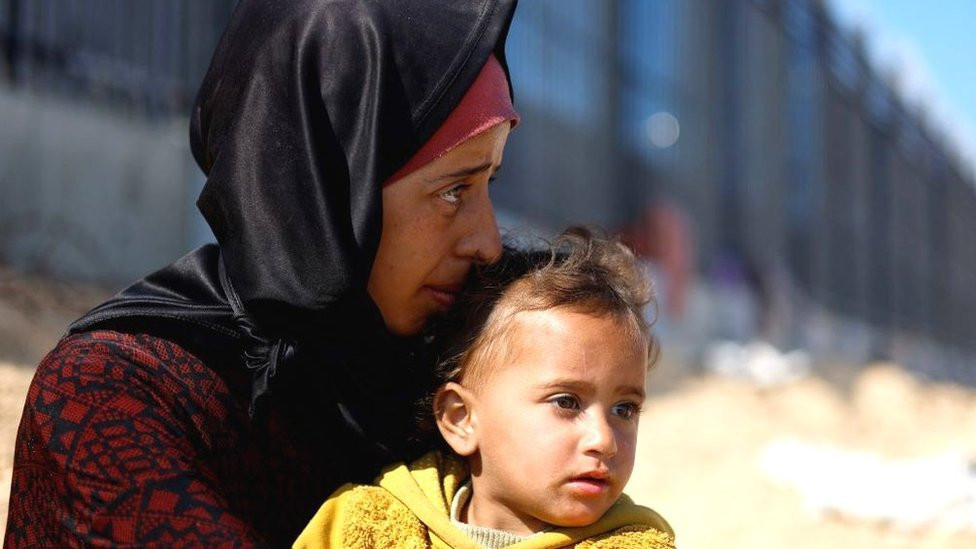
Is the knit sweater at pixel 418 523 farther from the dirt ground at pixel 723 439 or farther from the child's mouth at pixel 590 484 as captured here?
the dirt ground at pixel 723 439

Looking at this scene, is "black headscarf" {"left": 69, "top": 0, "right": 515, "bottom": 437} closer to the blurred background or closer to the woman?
the woman

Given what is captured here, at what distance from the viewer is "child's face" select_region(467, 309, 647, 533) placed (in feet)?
7.22

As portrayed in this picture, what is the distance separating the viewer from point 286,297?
2.04 meters

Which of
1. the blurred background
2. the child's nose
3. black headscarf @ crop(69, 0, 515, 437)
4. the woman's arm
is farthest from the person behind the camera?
the blurred background

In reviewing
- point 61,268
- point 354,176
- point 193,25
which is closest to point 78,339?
point 354,176

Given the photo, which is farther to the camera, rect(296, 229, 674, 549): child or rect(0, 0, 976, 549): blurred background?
rect(0, 0, 976, 549): blurred background

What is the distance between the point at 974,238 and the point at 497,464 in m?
45.5

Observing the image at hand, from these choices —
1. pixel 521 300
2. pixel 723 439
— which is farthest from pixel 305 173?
pixel 723 439

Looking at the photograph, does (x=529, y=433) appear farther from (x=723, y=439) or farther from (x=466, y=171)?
(x=723, y=439)

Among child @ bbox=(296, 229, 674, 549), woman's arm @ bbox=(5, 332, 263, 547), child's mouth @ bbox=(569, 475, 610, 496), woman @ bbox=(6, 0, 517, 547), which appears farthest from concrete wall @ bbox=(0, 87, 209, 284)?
child's mouth @ bbox=(569, 475, 610, 496)

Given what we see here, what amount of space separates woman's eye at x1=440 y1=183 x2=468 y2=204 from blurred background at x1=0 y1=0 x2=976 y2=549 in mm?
612

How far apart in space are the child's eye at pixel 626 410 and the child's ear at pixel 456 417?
10.0 inches

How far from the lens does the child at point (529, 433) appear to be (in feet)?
7.22

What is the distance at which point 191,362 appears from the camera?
2.08 meters
